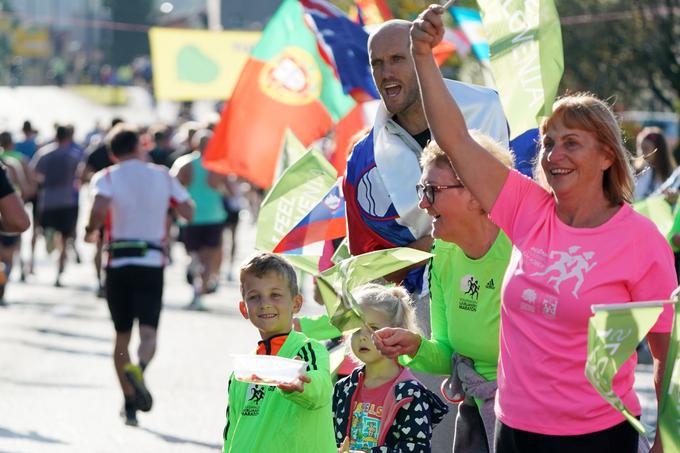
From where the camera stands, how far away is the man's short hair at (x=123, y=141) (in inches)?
417

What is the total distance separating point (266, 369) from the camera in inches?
170

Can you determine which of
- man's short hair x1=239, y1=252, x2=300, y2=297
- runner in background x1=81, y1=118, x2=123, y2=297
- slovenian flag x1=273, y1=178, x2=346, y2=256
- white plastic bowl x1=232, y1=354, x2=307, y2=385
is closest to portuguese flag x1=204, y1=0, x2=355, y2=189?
slovenian flag x1=273, y1=178, x2=346, y2=256

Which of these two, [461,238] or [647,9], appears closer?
[461,238]

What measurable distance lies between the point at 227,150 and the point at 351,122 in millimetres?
1901

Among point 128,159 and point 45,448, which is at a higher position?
point 128,159

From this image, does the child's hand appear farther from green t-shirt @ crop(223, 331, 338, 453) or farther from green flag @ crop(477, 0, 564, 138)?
green flag @ crop(477, 0, 564, 138)

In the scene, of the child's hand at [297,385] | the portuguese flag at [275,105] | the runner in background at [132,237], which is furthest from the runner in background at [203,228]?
the child's hand at [297,385]

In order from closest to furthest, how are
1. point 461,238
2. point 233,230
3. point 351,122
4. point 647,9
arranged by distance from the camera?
point 461,238 → point 351,122 → point 233,230 → point 647,9

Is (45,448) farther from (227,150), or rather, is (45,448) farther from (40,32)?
(40,32)

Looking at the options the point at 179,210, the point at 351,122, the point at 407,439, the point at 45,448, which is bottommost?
the point at 45,448

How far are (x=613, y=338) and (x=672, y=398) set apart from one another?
0.43m

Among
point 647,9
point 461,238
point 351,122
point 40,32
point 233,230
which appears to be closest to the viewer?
point 461,238

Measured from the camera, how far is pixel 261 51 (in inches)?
480

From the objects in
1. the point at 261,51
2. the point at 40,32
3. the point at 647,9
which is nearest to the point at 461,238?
the point at 261,51
